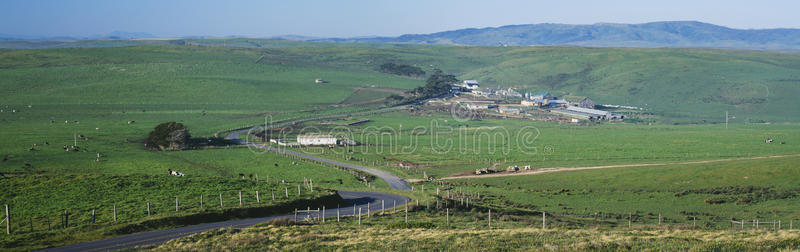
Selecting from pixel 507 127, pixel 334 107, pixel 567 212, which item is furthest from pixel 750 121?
pixel 567 212

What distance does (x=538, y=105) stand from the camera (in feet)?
454

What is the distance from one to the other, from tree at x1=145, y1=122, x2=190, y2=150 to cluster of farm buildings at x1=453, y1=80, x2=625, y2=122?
219 feet

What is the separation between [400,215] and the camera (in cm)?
3853

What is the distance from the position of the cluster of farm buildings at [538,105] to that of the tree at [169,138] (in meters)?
66.9

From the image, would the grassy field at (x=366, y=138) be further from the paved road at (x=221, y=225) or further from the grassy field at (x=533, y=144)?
the paved road at (x=221, y=225)

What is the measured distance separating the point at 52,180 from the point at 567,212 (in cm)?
3343

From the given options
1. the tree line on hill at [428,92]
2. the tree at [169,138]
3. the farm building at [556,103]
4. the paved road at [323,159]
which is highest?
the tree line on hill at [428,92]

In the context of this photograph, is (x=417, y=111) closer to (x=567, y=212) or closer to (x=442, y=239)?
(x=567, y=212)

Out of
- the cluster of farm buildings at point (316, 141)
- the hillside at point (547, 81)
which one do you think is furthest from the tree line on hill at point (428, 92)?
the cluster of farm buildings at point (316, 141)

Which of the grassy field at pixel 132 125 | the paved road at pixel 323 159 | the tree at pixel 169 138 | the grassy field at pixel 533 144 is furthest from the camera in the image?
the tree at pixel 169 138

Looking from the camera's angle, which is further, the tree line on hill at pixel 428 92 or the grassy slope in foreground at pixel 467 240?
the tree line on hill at pixel 428 92

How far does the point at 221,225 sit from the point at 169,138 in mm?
48370

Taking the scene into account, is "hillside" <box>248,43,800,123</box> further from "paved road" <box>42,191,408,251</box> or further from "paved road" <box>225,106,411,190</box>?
"paved road" <box>42,191,408,251</box>

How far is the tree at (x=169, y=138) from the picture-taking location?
256ft
